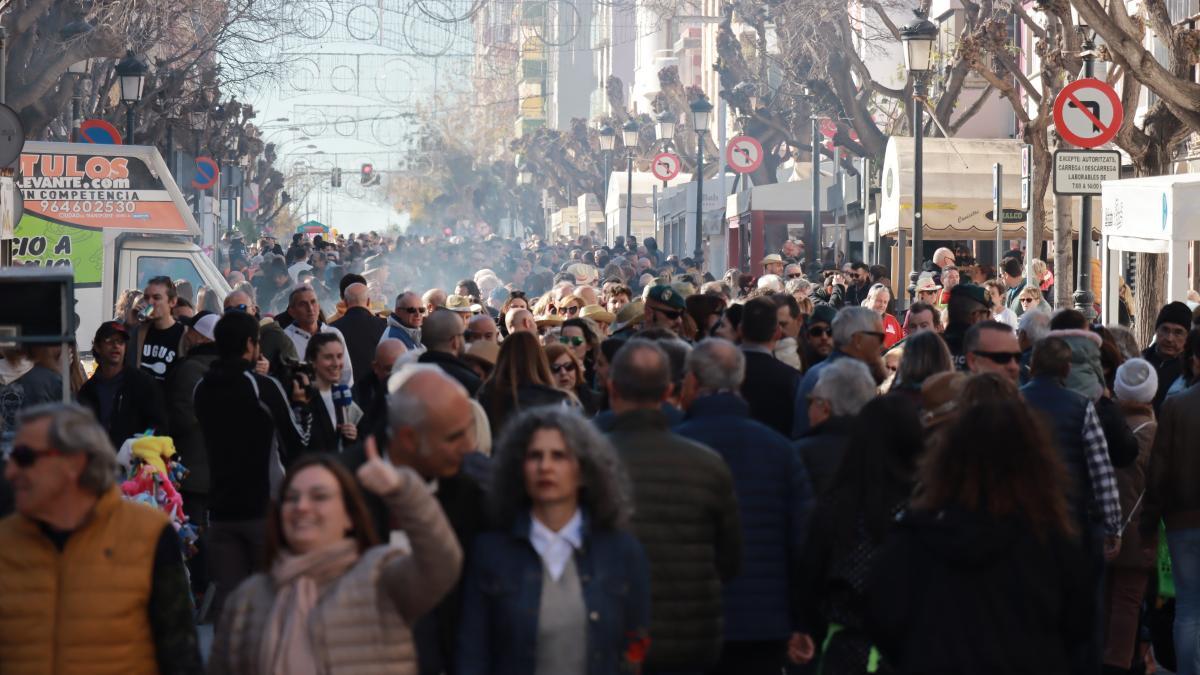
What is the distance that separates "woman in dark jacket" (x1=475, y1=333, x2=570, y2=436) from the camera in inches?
337

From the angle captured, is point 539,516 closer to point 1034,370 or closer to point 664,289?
point 1034,370

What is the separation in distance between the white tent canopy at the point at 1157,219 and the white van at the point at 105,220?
8156mm

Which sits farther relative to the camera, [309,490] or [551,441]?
[551,441]

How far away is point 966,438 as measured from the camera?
530 centimetres

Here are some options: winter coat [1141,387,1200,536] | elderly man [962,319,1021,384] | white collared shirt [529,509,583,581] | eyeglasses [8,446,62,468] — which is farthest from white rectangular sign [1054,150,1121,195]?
eyeglasses [8,446,62,468]

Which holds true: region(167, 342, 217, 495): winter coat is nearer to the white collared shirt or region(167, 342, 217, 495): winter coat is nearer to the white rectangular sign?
the white collared shirt

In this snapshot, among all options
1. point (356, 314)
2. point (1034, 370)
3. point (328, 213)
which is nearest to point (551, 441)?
point (1034, 370)

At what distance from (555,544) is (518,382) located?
11.3ft

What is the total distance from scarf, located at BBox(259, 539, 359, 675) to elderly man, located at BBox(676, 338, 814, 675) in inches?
79.5

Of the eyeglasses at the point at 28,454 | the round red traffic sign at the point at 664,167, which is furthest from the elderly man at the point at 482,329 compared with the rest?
the round red traffic sign at the point at 664,167

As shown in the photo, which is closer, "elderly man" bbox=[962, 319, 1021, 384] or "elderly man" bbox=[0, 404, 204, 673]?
"elderly man" bbox=[0, 404, 204, 673]

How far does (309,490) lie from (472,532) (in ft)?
2.55

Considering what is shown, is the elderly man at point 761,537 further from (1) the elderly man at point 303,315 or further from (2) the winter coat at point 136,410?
(1) the elderly man at point 303,315

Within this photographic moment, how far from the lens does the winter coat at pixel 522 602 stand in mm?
5164
